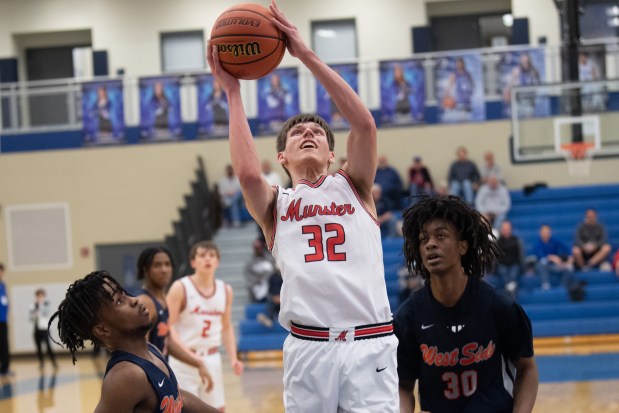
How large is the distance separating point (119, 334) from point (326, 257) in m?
0.86

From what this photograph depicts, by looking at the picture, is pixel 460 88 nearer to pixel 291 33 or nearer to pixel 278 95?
pixel 278 95

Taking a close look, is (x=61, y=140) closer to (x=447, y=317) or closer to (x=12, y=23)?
(x=12, y=23)

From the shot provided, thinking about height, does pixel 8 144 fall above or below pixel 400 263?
above

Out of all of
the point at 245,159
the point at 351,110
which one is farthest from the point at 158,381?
the point at 351,110

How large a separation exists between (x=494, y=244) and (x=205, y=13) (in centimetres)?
1837

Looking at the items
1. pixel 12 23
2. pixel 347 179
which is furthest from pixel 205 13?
pixel 347 179

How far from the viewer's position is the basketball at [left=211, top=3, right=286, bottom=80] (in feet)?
13.1

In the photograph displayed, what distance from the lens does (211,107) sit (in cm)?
1823

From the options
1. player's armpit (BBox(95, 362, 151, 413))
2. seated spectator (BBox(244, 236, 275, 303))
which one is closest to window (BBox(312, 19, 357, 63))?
seated spectator (BBox(244, 236, 275, 303))

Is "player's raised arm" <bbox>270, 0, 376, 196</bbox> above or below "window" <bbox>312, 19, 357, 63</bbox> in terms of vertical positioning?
below

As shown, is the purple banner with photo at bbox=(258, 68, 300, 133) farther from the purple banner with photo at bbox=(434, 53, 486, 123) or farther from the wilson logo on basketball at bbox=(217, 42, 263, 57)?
the wilson logo on basketball at bbox=(217, 42, 263, 57)

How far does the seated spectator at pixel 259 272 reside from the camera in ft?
51.7

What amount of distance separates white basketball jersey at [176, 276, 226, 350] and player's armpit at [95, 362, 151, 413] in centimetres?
402

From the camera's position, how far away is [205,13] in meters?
21.7
